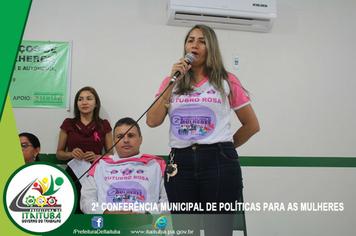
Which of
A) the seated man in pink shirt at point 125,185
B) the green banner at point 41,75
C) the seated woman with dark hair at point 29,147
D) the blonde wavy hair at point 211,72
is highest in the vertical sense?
the green banner at point 41,75

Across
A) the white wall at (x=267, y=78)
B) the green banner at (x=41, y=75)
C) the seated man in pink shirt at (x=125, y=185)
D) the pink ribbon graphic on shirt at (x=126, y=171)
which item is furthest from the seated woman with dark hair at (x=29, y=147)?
the pink ribbon graphic on shirt at (x=126, y=171)

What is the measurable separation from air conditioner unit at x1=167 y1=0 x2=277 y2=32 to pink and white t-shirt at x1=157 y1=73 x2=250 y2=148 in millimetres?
1956

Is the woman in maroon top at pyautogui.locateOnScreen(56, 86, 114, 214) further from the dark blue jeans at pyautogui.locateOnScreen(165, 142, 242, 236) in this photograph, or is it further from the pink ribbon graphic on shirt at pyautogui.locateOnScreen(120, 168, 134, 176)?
the dark blue jeans at pyautogui.locateOnScreen(165, 142, 242, 236)

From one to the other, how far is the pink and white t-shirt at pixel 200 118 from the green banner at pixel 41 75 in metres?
2.02

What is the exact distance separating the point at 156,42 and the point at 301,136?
5.99ft

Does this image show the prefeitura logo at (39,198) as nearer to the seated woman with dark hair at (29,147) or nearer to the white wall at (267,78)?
the seated woman with dark hair at (29,147)

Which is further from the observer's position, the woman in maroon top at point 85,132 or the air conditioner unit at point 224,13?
the air conditioner unit at point 224,13

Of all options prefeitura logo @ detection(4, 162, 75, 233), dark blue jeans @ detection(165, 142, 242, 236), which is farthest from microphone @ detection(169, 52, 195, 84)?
prefeitura logo @ detection(4, 162, 75, 233)

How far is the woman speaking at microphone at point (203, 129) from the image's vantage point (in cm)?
121

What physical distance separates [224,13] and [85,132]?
1.79m

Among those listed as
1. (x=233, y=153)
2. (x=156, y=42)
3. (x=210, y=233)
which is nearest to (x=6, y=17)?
(x=233, y=153)

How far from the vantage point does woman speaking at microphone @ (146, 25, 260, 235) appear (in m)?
1.21

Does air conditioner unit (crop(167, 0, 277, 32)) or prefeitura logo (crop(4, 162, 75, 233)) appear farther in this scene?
air conditioner unit (crop(167, 0, 277, 32))

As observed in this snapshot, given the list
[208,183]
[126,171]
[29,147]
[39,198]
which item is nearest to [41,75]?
[29,147]
